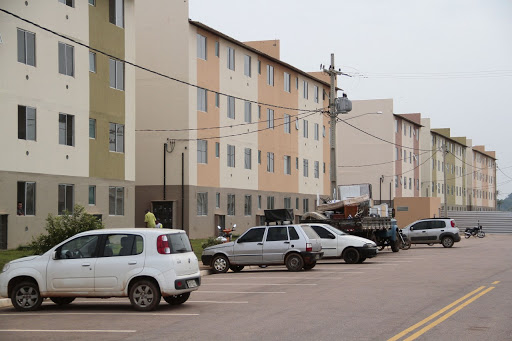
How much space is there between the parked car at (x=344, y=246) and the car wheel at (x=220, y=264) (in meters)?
4.55

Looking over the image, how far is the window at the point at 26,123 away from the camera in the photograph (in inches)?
1203

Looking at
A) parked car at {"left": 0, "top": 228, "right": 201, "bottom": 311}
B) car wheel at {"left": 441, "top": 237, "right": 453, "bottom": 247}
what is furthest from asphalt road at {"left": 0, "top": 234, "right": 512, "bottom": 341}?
car wheel at {"left": 441, "top": 237, "right": 453, "bottom": 247}

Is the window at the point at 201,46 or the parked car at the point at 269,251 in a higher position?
the window at the point at 201,46

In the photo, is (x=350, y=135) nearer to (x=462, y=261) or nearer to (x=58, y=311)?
(x=462, y=261)

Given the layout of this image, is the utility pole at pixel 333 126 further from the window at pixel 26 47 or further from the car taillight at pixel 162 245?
the car taillight at pixel 162 245

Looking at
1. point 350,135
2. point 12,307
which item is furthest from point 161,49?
point 350,135

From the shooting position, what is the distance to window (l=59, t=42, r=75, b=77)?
3312 cm

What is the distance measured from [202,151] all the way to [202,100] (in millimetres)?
3095

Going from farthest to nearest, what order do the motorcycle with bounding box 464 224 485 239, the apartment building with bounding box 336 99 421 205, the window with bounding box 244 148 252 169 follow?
the apartment building with bounding box 336 99 421 205, the motorcycle with bounding box 464 224 485 239, the window with bounding box 244 148 252 169

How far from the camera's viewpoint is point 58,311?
15.1m

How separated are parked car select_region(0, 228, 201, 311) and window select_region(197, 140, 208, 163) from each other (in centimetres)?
3012

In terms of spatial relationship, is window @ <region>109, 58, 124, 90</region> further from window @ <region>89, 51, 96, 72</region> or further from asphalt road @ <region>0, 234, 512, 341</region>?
asphalt road @ <region>0, 234, 512, 341</region>

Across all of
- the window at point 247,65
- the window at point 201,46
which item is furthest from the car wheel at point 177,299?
the window at point 247,65

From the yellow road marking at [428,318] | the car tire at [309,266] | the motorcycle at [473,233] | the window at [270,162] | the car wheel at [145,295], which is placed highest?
Answer: the window at [270,162]
